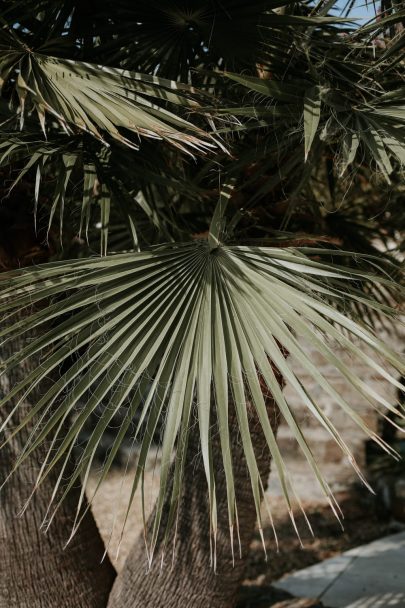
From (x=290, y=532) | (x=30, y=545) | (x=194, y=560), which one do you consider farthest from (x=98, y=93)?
(x=290, y=532)

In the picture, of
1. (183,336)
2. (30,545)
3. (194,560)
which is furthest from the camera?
(194,560)

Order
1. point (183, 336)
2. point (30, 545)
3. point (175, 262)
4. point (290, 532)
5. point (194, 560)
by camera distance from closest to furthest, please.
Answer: point (183, 336), point (175, 262), point (30, 545), point (194, 560), point (290, 532)

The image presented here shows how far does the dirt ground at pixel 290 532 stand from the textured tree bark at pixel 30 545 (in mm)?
1589

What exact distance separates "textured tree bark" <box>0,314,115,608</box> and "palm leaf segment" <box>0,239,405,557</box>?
0.76 meters

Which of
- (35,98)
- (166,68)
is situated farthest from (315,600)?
(35,98)

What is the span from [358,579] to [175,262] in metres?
3.01

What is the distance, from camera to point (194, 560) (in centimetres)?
276

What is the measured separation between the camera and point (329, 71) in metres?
2.42

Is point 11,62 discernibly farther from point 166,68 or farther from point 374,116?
point 374,116

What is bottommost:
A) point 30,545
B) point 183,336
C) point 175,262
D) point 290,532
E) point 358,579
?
point 290,532

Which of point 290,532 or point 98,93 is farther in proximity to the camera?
point 290,532

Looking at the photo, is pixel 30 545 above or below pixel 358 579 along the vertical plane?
above

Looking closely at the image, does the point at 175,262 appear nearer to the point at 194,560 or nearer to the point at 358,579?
the point at 194,560

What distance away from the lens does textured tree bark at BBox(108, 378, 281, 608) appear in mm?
2740
